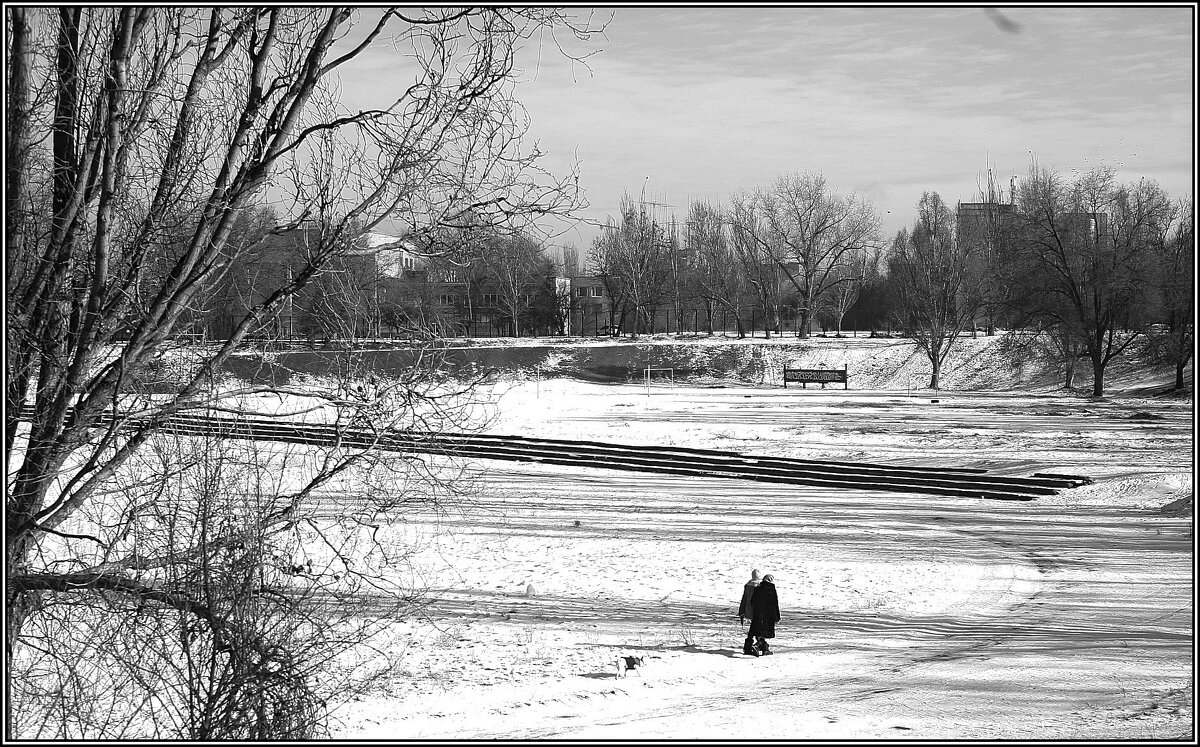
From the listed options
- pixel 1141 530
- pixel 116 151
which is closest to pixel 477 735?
pixel 116 151

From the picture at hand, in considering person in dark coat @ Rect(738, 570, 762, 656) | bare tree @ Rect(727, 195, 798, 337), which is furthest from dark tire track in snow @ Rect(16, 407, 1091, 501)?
bare tree @ Rect(727, 195, 798, 337)

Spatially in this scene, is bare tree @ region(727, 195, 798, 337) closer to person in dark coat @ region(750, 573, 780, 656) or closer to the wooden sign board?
the wooden sign board

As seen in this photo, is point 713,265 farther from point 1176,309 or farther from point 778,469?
point 778,469

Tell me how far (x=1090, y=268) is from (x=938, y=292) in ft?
42.4

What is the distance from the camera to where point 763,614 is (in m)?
11.8

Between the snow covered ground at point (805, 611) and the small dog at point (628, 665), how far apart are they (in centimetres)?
17

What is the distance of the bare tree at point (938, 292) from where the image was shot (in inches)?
2435

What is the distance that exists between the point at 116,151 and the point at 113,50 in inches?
A: 23.2

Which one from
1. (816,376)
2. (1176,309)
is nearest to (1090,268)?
(1176,309)

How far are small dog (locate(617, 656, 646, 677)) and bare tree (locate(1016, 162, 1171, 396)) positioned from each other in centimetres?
4632

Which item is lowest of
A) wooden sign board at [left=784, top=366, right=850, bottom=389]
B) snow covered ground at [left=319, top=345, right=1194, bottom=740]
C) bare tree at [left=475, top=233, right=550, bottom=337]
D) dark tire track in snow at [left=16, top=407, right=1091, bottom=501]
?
snow covered ground at [left=319, top=345, right=1194, bottom=740]

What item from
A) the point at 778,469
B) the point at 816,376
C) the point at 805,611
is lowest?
the point at 805,611

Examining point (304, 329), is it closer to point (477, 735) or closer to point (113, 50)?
point (113, 50)

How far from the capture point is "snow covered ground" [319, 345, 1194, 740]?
9.37 metres
